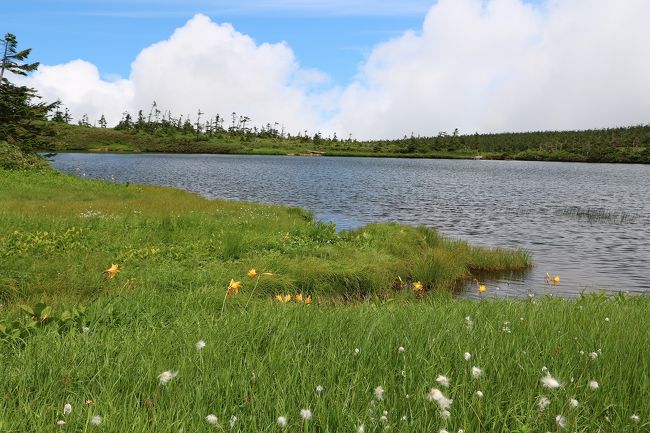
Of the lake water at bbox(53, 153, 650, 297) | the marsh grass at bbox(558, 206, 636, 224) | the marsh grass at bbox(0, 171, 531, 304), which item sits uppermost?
the marsh grass at bbox(0, 171, 531, 304)

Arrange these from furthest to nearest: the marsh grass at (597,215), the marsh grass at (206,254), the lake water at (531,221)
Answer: the marsh grass at (597,215) < the lake water at (531,221) < the marsh grass at (206,254)

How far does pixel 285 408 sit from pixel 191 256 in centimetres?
1049

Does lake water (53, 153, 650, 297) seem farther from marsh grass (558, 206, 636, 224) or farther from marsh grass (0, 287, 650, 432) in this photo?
marsh grass (0, 287, 650, 432)

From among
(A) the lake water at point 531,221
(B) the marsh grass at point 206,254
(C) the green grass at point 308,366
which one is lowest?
(A) the lake water at point 531,221

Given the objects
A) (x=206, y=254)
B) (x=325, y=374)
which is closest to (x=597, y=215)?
(x=206, y=254)

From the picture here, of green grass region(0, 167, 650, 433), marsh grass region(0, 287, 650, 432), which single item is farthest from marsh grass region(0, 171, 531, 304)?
marsh grass region(0, 287, 650, 432)

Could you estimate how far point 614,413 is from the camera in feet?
10.7

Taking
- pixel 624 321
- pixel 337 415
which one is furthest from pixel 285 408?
pixel 624 321

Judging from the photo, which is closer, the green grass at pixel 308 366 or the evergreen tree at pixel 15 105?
the green grass at pixel 308 366

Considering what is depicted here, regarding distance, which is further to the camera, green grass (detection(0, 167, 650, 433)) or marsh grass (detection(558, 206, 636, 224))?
marsh grass (detection(558, 206, 636, 224))

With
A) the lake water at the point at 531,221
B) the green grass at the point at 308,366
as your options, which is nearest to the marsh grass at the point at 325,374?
the green grass at the point at 308,366

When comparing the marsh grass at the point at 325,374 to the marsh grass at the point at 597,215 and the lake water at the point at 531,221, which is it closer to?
the lake water at the point at 531,221

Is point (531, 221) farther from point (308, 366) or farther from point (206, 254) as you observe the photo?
point (308, 366)

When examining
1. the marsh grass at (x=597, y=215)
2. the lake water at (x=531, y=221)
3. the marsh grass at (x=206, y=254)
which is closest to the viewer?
the marsh grass at (x=206, y=254)
